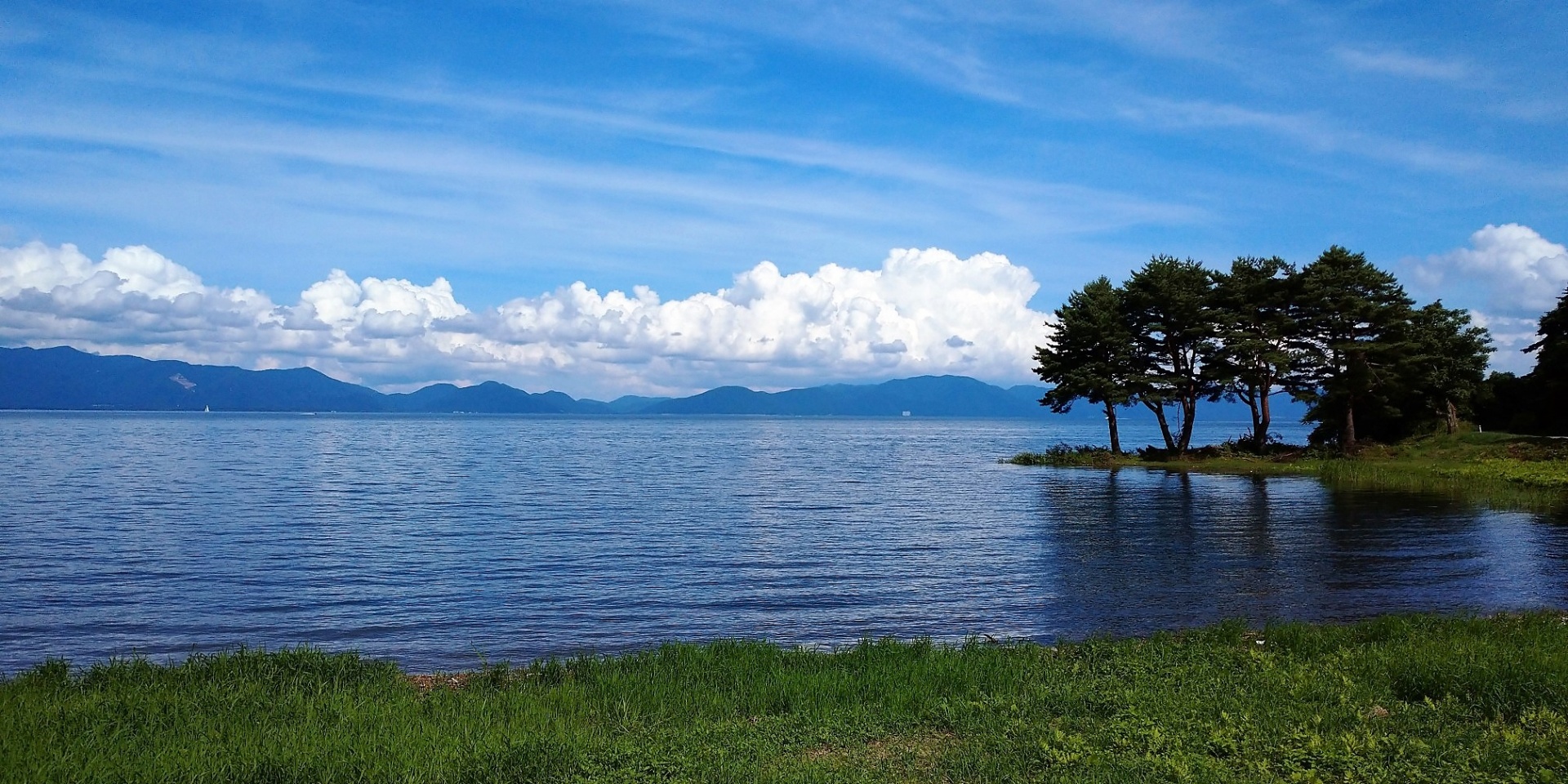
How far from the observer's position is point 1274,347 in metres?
65.1

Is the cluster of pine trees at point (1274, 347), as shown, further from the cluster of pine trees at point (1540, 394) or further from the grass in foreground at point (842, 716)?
the grass in foreground at point (842, 716)

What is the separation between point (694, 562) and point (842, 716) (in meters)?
17.7

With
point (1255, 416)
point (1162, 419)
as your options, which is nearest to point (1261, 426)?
point (1255, 416)

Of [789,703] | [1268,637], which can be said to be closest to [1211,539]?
[1268,637]

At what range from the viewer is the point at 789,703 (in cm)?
1175

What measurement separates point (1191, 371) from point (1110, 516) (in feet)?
110

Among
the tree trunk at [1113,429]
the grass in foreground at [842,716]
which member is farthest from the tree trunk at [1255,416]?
the grass in foreground at [842,716]

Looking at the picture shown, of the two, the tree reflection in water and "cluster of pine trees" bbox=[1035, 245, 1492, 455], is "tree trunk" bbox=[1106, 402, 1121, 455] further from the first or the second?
the tree reflection in water

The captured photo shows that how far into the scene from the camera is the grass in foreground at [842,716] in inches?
358

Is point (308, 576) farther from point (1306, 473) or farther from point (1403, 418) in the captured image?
point (1403, 418)

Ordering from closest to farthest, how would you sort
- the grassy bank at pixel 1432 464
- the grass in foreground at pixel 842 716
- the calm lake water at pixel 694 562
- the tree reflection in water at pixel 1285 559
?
the grass in foreground at pixel 842 716 < the calm lake water at pixel 694 562 < the tree reflection in water at pixel 1285 559 < the grassy bank at pixel 1432 464

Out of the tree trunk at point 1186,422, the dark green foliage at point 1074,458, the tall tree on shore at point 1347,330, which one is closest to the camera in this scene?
the tall tree on shore at point 1347,330

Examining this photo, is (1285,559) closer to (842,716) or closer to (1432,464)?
(842,716)

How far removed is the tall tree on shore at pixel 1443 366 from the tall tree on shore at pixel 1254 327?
7.61 m
